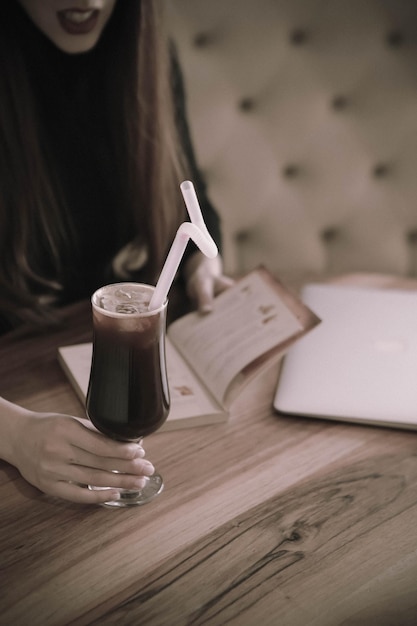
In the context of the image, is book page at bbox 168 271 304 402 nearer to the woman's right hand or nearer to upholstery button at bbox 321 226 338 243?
the woman's right hand

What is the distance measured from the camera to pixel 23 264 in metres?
1.27

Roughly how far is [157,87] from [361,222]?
0.89m

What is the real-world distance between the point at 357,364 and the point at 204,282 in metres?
0.34

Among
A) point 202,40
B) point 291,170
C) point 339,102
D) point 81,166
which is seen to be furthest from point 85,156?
point 339,102

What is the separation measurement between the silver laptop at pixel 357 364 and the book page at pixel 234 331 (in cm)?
7

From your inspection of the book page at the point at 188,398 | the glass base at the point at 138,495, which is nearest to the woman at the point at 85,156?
the book page at the point at 188,398

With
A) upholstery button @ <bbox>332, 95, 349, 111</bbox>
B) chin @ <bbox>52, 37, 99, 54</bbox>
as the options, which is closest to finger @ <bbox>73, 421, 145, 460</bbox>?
chin @ <bbox>52, 37, 99, 54</bbox>

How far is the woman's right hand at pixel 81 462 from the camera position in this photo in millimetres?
731

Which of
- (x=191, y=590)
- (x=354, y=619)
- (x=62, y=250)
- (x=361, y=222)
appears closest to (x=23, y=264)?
(x=62, y=250)

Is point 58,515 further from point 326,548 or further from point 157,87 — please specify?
point 157,87

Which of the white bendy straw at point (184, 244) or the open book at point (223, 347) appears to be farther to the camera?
the open book at point (223, 347)

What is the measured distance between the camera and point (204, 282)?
3.93ft

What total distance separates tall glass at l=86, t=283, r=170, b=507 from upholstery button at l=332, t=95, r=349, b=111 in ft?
4.52

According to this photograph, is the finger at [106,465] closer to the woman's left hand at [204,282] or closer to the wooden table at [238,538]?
the wooden table at [238,538]
